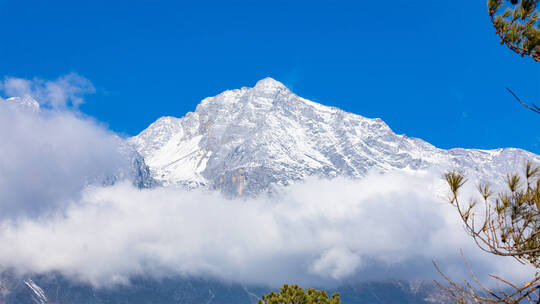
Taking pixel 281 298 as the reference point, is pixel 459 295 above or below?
below

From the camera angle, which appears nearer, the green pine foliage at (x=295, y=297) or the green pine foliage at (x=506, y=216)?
the green pine foliage at (x=506, y=216)

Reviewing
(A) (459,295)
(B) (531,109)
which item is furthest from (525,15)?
(A) (459,295)

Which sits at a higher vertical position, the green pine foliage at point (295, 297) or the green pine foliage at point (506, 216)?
the green pine foliage at point (295, 297)

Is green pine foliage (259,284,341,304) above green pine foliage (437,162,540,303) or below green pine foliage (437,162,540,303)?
above

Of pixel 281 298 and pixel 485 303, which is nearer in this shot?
pixel 485 303

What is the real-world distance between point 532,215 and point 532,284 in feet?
7.89

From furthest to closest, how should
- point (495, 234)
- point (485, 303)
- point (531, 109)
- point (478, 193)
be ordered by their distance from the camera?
point (478, 193) < point (495, 234) < point (485, 303) < point (531, 109)

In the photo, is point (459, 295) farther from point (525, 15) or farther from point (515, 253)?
point (525, 15)

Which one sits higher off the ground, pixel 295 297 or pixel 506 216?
pixel 295 297

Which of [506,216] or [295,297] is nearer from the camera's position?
[506,216]

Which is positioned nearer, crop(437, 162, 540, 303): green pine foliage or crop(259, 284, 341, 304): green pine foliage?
crop(437, 162, 540, 303): green pine foliage

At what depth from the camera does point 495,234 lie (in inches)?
427

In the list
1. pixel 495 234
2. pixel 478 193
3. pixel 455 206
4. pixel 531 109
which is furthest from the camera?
pixel 478 193

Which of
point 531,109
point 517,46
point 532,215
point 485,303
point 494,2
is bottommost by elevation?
point 485,303
